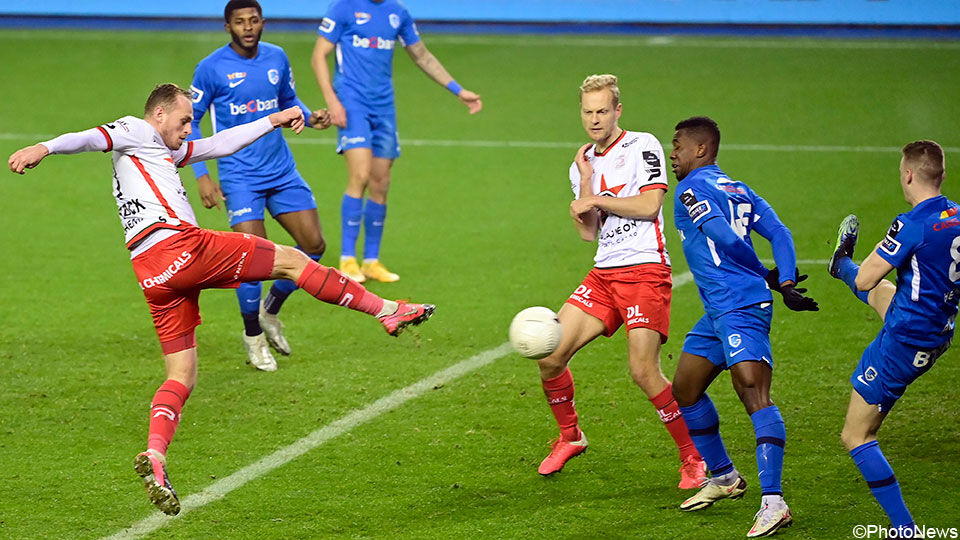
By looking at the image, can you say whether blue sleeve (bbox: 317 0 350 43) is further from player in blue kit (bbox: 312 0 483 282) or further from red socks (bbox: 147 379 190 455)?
red socks (bbox: 147 379 190 455)

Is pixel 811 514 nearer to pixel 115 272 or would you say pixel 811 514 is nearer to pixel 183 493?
pixel 183 493

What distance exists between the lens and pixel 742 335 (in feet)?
18.5

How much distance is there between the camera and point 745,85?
61.1ft

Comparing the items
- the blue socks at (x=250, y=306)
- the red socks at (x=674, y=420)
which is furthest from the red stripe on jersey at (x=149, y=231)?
the red socks at (x=674, y=420)

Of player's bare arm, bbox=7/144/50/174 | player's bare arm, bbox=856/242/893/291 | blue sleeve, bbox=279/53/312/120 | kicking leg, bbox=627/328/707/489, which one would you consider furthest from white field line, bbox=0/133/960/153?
player's bare arm, bbox=7/144/50/174

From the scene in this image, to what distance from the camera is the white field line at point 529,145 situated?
14875 mm

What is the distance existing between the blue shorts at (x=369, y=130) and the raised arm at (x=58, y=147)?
15.4 ft

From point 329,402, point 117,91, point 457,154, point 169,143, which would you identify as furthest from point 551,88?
point 169,143

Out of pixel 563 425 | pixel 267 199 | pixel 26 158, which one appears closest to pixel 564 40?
pixel 267 199

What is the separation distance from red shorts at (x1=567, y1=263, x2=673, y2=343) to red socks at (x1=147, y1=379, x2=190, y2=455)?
195cm

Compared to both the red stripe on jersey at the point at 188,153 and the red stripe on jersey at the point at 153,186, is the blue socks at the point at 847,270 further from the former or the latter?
the red stripe on jersey at the point at 188,153

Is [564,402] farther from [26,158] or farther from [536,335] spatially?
[26,158]

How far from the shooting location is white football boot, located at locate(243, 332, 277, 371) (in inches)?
321

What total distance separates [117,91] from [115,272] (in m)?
8.87
